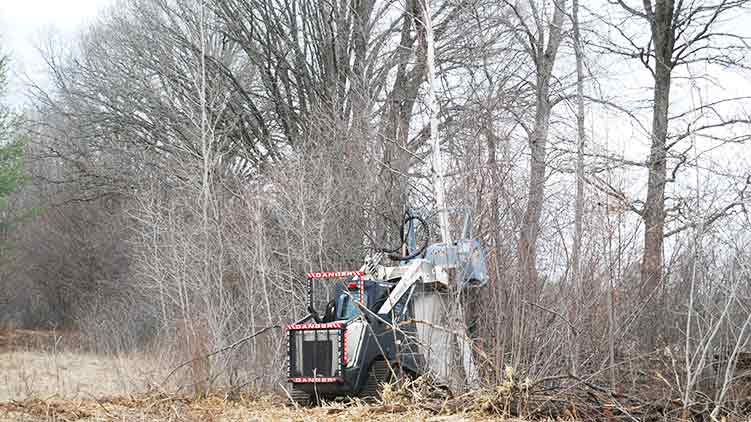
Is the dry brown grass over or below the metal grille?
below

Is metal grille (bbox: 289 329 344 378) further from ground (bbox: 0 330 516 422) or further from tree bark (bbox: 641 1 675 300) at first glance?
tree bark (bbox: 641 1 675 300)

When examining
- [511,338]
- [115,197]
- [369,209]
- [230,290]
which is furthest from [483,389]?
[115,197]

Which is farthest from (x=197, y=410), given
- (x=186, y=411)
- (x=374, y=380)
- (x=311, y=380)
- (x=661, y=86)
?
(x=661, y=86)

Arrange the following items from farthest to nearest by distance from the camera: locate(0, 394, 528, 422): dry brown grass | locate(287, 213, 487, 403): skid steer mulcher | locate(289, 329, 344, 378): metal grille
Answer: locate(289, 329, 344, 378): metal grille, locate(287, 213, 487, 403): skid steer mulcher, locate(0, 394, 528, 422): dry brown grass

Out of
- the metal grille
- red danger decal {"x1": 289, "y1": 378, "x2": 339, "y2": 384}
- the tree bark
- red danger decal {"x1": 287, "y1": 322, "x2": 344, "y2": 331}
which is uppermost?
the tree bark

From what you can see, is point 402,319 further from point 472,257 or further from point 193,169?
point 193,169

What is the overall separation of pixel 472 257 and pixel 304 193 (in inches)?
275

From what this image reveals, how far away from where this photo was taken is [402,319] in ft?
34.0

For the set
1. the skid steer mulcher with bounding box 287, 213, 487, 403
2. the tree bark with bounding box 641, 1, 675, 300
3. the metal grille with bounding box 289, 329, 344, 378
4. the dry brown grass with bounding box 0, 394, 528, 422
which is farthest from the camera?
the tree bark with bounding box 641, 1, 675, 300

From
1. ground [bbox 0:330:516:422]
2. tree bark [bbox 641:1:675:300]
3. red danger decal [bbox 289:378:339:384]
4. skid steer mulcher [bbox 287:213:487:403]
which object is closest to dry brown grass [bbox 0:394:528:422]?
ground [bbox 0:330:516:422]

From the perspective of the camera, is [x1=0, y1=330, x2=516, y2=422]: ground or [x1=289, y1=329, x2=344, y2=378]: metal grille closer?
[x1=0, y1=330, x2=516, y2=422]: ground

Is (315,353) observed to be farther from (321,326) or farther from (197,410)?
(197,410)

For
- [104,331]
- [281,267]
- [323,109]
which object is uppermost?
[323,109]

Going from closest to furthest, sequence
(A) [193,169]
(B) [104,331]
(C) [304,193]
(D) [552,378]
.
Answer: (D) [552,378]
(C) [304,193]
(A) [193,169]
(B) [104,331]
